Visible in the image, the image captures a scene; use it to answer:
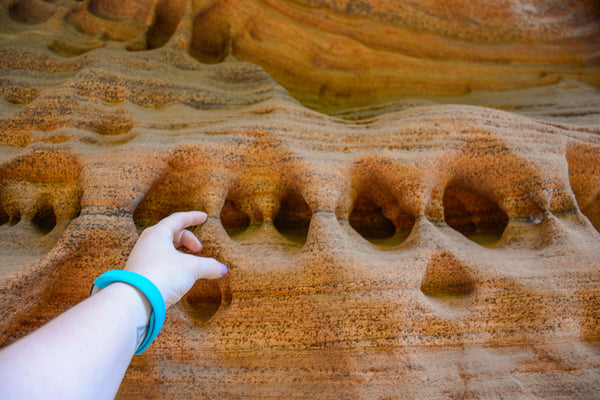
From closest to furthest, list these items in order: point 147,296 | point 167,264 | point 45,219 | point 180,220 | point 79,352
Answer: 1. point 79,352
2. point 147,296
3. point 167,264
4. point 180,220
5. point 45,219

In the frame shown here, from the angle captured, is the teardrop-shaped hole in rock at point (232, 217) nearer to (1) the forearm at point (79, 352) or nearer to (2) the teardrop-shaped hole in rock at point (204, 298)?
(2) the teardrop-shaped hole in rock at point (204, 298)

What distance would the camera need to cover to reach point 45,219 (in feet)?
5.72

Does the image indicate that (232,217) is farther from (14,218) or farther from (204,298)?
(14,218)

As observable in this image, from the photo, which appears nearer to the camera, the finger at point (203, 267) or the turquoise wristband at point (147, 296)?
the turquoise wristband at point (147, 296)

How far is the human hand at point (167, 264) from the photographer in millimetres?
941

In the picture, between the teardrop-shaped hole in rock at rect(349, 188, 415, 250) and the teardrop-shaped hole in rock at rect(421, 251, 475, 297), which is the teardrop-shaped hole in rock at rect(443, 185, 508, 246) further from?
the teardrop-shaped hole in rock at rect(421, 251, 475, 297)

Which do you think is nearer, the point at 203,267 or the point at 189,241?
the point at 203,267

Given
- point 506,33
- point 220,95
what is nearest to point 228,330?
point 220,95

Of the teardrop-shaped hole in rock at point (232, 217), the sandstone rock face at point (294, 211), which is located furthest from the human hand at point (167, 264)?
the teardrop-shaped hole in rock at point (232, 217)

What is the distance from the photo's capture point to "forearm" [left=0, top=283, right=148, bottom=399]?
520 mm

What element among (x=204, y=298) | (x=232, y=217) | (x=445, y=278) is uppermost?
(x=445, y=278)

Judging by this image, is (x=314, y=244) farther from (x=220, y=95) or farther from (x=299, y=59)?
(x=299, y=59)

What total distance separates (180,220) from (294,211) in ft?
2.46

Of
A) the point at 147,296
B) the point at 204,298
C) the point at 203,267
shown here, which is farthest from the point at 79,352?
the point at 204,298
